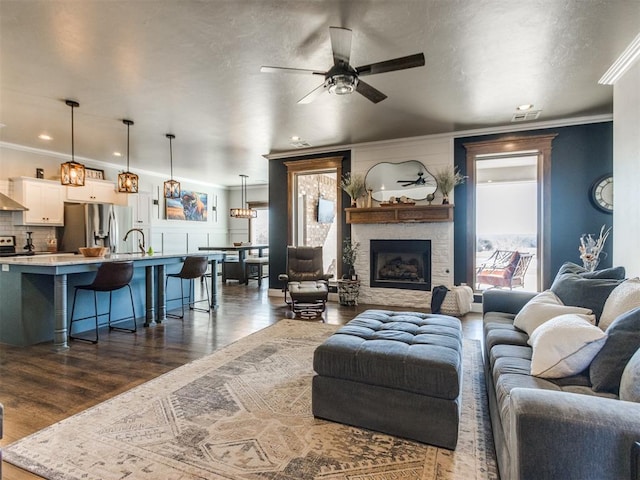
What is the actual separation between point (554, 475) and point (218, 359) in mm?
2766

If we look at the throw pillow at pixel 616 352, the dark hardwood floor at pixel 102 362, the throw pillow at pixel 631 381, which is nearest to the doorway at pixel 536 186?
the dark hardwood floor at pixel 102 362

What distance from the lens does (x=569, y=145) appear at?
482 cm

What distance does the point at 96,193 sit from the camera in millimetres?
6926

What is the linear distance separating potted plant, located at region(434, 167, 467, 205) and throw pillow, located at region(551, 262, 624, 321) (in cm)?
280

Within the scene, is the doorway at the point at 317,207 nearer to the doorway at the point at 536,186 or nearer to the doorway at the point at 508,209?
the doorway at the point at 536,186

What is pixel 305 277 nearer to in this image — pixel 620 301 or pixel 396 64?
pixel 396 64

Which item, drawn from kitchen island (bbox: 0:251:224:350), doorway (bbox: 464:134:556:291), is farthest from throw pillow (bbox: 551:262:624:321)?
A: kitchen island (bbox: 0:251:224:350)

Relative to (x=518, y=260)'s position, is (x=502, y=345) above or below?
below

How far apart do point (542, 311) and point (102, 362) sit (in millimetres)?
3715

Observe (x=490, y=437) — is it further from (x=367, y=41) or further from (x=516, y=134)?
(x=516, y=134)

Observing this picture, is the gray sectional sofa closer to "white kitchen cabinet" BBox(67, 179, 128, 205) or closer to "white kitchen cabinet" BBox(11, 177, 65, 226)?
"white kitchen cabinet" BBox(11, 177, 65, 226)

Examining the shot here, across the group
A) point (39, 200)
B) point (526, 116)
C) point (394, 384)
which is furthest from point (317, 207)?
point (394, 384)

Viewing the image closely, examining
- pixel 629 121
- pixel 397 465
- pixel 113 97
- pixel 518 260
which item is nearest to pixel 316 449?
pixel 397 465

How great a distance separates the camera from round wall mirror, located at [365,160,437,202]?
18.4 ft
